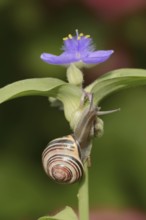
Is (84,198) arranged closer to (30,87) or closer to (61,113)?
(30,87)

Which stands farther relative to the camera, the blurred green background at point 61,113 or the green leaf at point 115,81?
the blurred green background at point 61,113

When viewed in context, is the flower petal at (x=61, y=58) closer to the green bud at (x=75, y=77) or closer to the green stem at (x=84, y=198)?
the green bud at (x=75, y=77)

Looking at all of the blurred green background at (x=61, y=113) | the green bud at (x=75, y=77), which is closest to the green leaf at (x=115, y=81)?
the green bud at (x=75, y=77)

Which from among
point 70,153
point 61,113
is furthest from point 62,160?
point 61,113

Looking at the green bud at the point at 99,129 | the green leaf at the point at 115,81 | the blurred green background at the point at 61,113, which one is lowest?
the green bud at the point at 99,129

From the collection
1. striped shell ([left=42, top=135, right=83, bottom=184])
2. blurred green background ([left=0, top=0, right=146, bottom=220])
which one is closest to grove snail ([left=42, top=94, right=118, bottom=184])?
striped shell ([left=42, top=135, right=83, bottom=184])

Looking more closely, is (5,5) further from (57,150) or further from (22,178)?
(57,150)

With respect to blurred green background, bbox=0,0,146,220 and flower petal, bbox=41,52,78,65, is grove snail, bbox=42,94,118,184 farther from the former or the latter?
blurred green background, bbox=0,0,146,220
